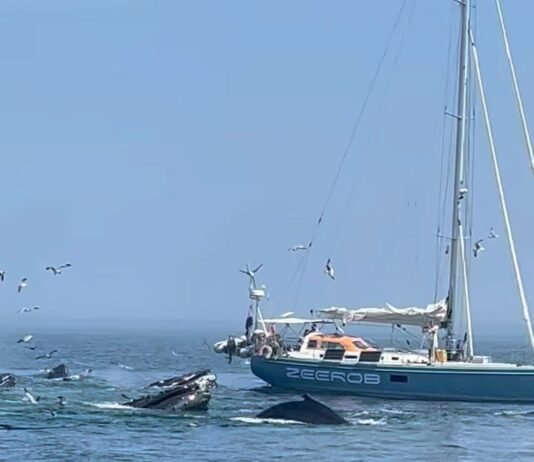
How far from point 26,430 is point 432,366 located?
21.7m

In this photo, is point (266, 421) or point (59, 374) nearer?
point (266, 421)

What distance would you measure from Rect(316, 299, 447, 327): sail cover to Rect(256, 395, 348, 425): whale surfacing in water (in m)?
16.5

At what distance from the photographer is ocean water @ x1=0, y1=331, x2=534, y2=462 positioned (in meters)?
44.4

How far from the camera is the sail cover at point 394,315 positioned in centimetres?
6897

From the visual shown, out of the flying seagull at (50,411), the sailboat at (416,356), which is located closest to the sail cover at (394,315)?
the sailboat at (416,356)

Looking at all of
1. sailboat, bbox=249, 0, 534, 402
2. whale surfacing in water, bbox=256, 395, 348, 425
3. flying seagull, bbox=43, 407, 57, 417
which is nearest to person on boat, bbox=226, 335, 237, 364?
sailboat, bbox=249, 0, 534, 402

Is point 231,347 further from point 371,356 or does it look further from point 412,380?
point 412,380

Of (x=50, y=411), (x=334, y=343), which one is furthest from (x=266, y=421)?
(x=334, y=343)

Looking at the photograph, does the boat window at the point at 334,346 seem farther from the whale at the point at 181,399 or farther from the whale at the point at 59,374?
the whale at the point at 59,374

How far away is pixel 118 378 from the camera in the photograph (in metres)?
82.3

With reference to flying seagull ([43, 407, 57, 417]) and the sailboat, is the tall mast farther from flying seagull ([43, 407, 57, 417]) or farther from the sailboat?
flying seagull ([43, 407, 57, 417])

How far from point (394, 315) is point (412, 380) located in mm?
7732

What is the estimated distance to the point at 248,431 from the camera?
49875mm

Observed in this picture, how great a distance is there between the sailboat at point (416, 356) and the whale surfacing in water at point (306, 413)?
11016mm
